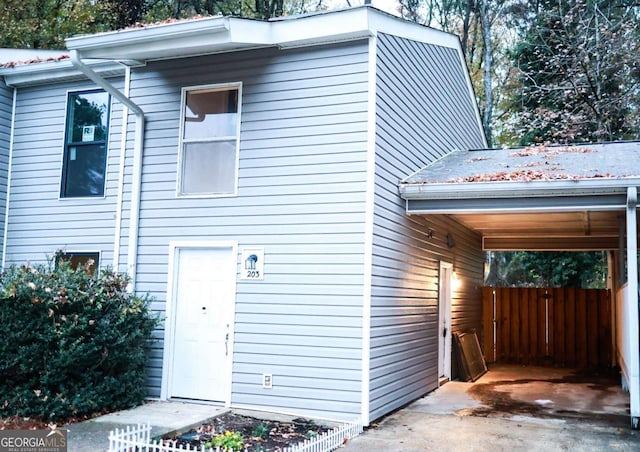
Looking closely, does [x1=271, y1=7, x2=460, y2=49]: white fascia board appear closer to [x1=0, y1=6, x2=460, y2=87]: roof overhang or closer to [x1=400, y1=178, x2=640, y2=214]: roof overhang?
[x1=0, y1=6, x2=460, y2=87]: roof overhang

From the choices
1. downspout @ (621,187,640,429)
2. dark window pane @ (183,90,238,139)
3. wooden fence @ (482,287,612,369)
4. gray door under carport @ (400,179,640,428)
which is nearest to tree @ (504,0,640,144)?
wooden fence @ (482,287,612,369)

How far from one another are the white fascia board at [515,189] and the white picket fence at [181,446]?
110 inches

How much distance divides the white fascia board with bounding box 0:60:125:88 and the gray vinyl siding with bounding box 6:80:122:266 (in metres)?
0.11

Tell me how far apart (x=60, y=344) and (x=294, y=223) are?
2.73 m

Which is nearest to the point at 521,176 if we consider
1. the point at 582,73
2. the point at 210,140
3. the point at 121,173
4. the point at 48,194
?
the point at 210,140

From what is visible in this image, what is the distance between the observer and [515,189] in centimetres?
654

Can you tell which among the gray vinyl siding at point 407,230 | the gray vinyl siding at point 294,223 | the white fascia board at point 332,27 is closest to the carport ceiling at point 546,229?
the gray vinyl siding at point 407,230

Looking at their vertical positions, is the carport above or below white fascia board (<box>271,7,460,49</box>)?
below

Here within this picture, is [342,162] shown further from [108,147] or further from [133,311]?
[108,147]

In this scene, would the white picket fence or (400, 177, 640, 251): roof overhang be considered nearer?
the white picket fence

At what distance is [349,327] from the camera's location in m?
6.25

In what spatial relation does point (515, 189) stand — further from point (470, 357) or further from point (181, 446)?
point (470, 357)

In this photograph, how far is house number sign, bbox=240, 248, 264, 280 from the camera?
6.75 metres

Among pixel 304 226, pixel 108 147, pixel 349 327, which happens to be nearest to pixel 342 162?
pixel 304 226
